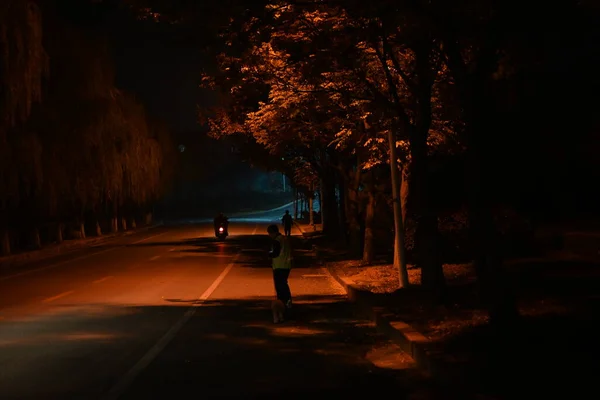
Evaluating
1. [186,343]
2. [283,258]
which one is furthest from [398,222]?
[186,343]

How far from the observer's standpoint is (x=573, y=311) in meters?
10.7

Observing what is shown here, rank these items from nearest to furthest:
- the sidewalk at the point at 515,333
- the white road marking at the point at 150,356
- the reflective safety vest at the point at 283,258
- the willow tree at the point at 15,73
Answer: the sidewalk at the point at 515,333, the white road marking at the point at 150,356, the reflective safety vest at the point at 283,258, the willow tree at the point at 15,73

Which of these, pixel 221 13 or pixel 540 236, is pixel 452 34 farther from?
pixel 540 236

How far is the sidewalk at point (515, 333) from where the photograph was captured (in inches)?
298

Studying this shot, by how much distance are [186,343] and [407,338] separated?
3293 mm

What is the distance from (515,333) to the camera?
9.43m

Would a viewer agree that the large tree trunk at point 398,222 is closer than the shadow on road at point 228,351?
No

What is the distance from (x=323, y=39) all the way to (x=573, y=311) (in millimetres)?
6308

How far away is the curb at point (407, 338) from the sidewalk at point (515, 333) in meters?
0.01

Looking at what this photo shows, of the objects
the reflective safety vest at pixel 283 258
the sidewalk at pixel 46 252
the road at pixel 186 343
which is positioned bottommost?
the sidewalk at pixel 46 252

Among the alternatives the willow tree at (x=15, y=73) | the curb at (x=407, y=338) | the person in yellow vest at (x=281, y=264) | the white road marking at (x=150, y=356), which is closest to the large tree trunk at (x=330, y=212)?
the willow tree at (x=15, y=73)

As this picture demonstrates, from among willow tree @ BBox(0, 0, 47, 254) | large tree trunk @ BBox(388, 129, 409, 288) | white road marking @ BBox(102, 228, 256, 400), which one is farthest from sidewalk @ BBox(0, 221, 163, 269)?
large tree trunk @ BBox(388, 129, 409, 288)

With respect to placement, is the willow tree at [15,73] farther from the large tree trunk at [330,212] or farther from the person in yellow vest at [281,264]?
the person in yellow vest at [281,264]

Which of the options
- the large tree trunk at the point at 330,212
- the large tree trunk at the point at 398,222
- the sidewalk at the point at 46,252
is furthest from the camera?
the large tree trunk at the point at 330,212
